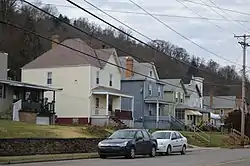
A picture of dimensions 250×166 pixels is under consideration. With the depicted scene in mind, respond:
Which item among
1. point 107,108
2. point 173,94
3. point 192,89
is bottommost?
point 107,108

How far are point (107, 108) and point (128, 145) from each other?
2781 cm

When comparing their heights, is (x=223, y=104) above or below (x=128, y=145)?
above

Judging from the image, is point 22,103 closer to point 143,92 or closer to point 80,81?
point 80,81

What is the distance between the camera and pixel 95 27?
151 ft

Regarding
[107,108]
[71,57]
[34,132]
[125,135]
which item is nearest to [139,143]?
[125,135]

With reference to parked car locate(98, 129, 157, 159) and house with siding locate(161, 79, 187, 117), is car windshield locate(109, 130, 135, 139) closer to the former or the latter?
parked car locate(98, 129, 157, 159)

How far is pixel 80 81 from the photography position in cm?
5838

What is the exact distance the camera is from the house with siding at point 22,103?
46062mm

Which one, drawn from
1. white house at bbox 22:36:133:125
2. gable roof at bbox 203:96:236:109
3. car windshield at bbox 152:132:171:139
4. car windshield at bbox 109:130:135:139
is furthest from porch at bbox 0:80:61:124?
gable roof at bbox 203:96:236:109

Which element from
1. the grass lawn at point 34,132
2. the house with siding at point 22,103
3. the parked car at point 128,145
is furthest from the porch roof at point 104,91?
the parked car at point 128,145

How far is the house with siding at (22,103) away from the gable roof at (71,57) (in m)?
8.64

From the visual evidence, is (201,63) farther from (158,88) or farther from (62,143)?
(62,143)

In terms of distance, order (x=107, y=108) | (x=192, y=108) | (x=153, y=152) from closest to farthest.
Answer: (x=153, y=152)
(x=107, y=108)
(x=192, y=108)

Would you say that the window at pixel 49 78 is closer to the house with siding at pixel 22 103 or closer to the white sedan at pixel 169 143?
the house with siding at pixel 22 103
